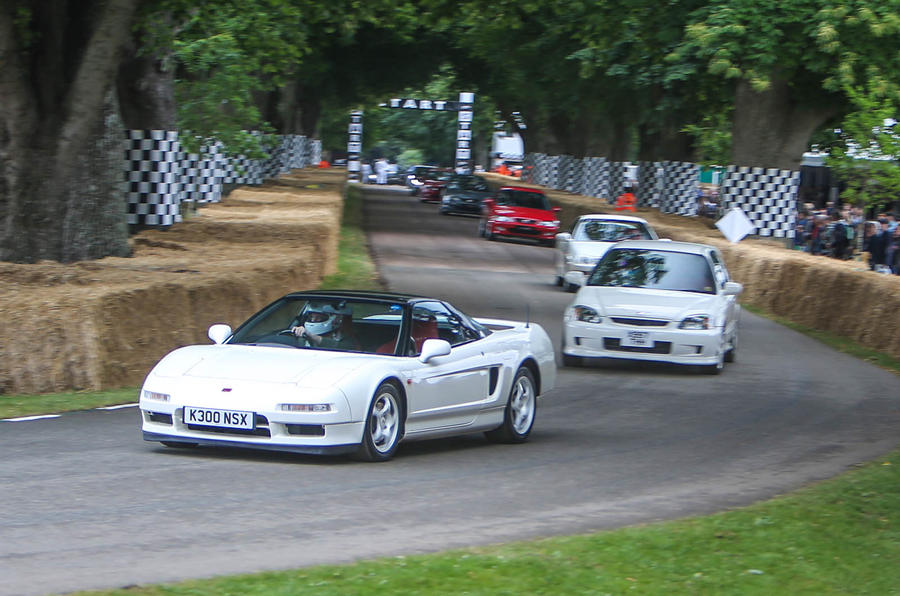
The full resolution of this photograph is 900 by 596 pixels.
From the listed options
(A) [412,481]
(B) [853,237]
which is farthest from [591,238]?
(A) [412,481]

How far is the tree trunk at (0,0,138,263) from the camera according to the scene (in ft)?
53.1

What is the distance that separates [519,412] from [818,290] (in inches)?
538

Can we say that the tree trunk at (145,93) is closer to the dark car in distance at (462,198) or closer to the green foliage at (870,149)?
the green foliage at (870,149)

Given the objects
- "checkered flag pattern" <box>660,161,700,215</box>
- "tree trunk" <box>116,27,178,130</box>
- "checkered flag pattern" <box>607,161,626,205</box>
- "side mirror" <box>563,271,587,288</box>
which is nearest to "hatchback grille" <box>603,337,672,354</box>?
"side mirror" <box>563,271,587,288</box>

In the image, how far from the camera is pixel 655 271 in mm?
17438

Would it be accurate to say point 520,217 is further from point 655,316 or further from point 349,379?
point 349,379

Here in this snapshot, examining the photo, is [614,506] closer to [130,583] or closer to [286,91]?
[130,583]

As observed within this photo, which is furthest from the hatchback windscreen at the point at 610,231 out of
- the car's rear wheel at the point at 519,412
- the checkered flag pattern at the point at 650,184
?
the checkered flag pattern at the point at 650,184

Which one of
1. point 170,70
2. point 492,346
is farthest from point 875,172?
point 492,346

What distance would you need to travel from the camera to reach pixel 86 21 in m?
17.0

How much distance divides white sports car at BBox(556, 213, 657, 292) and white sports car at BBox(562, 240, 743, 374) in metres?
8.94

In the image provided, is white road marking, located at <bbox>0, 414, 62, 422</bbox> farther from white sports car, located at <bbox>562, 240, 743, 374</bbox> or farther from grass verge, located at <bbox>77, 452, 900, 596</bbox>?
white sports car, located at <bbox>562, 240, 743, 374</bbox>

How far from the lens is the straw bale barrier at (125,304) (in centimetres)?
1173

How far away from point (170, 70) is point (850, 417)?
17.0 metres
